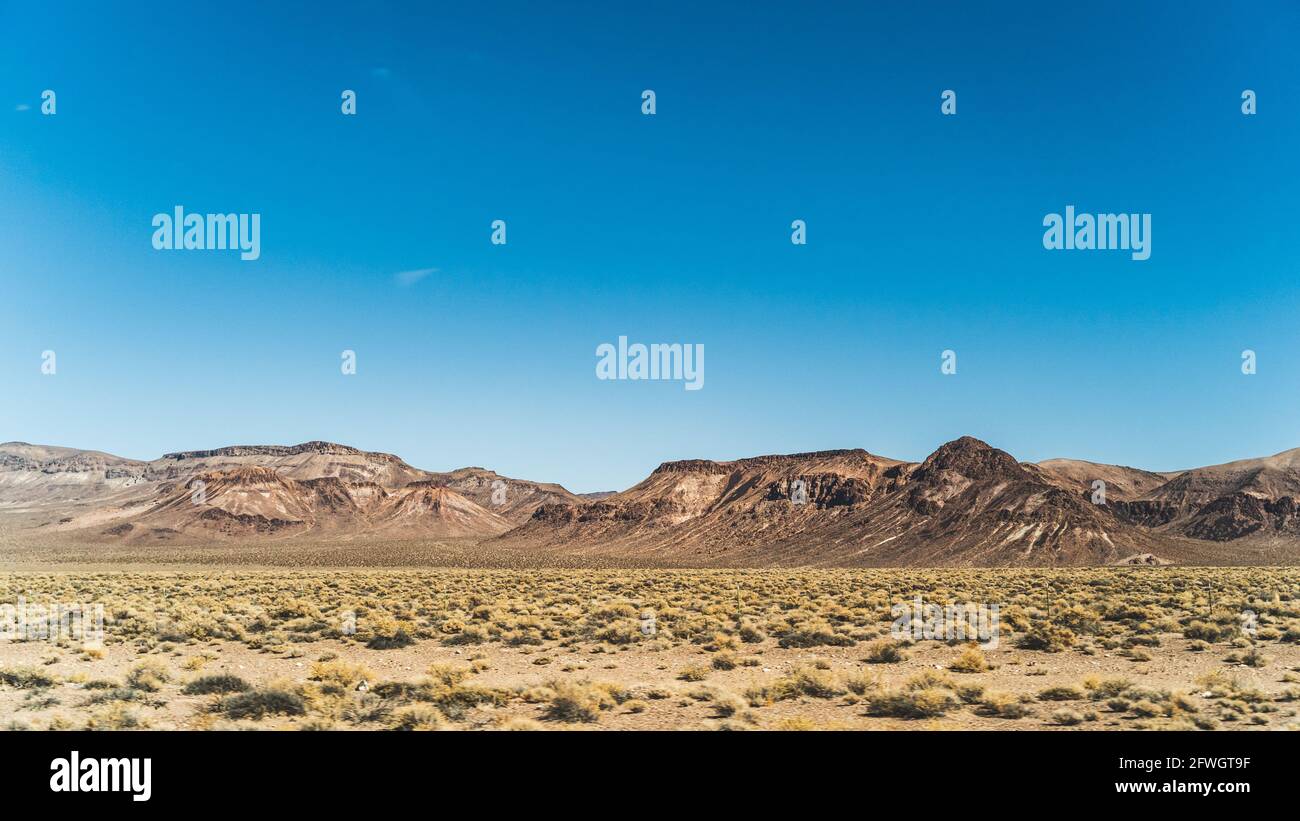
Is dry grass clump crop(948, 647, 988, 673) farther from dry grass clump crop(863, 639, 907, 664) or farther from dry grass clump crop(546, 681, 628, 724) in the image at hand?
dry grass clump crop(546, 681, 628, 724)

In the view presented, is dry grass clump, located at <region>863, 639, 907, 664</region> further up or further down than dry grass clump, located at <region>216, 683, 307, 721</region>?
further down

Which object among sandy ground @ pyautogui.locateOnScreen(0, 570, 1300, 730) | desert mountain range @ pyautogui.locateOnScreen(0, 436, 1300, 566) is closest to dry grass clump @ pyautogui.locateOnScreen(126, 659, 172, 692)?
sandy ground @ pyautogui.locateOnScreen(0, 570, 1300, 730)

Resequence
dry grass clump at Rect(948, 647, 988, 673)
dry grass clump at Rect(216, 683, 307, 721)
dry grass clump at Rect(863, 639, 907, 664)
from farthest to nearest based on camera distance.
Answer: dry grass clump at Rect(863, 639, 907, 664)
dry grass clump at Rect(948, 647, 988, 673)
dry grass clump at Rect(216, 683, 307, 721)

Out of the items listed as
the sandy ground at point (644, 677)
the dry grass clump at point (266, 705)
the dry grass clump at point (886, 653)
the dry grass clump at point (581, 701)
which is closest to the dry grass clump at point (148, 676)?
the sandy ground at point (644, 677)

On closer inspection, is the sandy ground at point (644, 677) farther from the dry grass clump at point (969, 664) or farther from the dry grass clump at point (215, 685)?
the dry grass clump at point (969, 664)

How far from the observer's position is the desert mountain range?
3376 inches

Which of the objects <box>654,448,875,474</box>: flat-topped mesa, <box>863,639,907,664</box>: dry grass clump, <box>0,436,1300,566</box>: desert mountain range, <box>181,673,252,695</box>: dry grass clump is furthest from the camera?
<box>654,448,875,474</box>: flat-topped mesa

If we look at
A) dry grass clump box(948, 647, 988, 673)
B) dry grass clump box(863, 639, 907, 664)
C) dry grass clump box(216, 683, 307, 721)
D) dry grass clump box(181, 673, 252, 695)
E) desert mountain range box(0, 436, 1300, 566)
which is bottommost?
desert mountain range box(0, 436, 1300, 566)

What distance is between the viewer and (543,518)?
147250 millimetres
